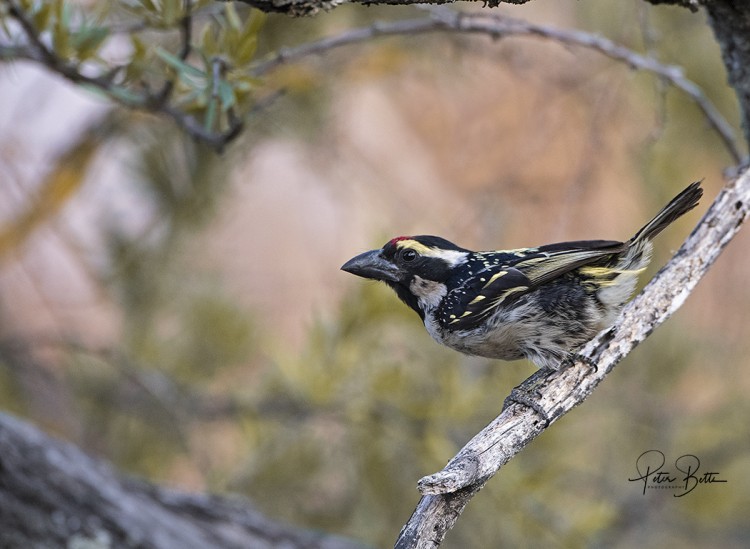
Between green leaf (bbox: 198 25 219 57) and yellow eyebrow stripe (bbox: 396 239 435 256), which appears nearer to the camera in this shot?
green leaf (bbox: 198 25 219 57)

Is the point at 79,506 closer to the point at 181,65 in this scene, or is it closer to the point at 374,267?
the point at 374,267

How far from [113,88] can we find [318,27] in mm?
1605

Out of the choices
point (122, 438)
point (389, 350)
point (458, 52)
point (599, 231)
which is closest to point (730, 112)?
point (458, 52)

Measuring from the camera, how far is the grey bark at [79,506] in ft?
7.95

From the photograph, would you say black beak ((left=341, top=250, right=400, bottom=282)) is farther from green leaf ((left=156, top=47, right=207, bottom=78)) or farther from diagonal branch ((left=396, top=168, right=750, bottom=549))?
green leaf ((left=156, top=47, right=207, bottom=78))

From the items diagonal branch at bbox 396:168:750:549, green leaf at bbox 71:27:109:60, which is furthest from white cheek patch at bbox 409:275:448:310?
green leaf at bbox 71:27:109:60

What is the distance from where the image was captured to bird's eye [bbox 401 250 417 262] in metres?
2.65

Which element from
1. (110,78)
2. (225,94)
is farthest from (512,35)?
(110,78)

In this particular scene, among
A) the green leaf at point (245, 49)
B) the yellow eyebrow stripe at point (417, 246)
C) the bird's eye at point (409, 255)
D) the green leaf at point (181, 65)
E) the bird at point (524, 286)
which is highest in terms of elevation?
the green leaf at point (245, 49)

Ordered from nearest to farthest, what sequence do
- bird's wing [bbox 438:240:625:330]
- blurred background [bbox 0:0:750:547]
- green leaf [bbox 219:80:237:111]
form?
green leaf [bbox 219:80:237:111], bird's wing [bbox 438:240:625:330], blurred background [bbox 0:0:750:547]

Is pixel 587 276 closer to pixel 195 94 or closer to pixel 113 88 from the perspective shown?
pixel 195 94

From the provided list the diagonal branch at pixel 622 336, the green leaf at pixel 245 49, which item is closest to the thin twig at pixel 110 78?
the green leaf at pixel 245 49

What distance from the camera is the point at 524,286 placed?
2.42m

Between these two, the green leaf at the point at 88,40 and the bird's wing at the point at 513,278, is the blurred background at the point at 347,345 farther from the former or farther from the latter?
the green leaf at the point at 88,40
